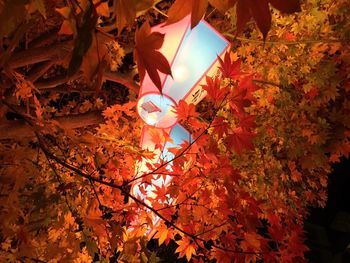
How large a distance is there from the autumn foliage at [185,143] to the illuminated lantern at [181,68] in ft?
0.45

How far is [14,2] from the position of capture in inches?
43.8

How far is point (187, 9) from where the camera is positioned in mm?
1532

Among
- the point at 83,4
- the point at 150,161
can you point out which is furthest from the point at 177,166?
the point at 83,4

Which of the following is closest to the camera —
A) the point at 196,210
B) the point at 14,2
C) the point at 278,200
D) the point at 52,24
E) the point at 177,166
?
the point at 14,2

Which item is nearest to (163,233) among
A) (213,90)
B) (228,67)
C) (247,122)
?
(247,122)

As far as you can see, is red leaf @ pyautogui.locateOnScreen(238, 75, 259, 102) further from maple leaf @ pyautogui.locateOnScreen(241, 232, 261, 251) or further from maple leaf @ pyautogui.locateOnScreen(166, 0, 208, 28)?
maple leaf @ pyautogui.locateOnScreen(166, 0, 208, 28)

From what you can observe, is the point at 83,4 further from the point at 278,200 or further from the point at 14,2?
the point at 278,200

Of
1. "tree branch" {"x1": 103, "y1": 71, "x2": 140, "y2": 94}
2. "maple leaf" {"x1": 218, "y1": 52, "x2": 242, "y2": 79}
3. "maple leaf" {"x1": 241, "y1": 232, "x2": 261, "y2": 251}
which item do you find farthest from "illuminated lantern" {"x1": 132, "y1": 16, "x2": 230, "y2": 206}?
"tree branch" {"x1": 103, "y1": 71, "x2": 140, "y2": 94}

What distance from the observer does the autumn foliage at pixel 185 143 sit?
7.45 feet

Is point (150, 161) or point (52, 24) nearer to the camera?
point (150, 161)

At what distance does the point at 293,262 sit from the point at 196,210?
1607 millimetres

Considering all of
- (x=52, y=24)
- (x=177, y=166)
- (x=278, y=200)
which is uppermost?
(x=52, y=24)

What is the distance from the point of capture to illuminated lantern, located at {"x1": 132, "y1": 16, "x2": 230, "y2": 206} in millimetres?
3111

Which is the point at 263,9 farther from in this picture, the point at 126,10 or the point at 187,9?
the point at 126,10
